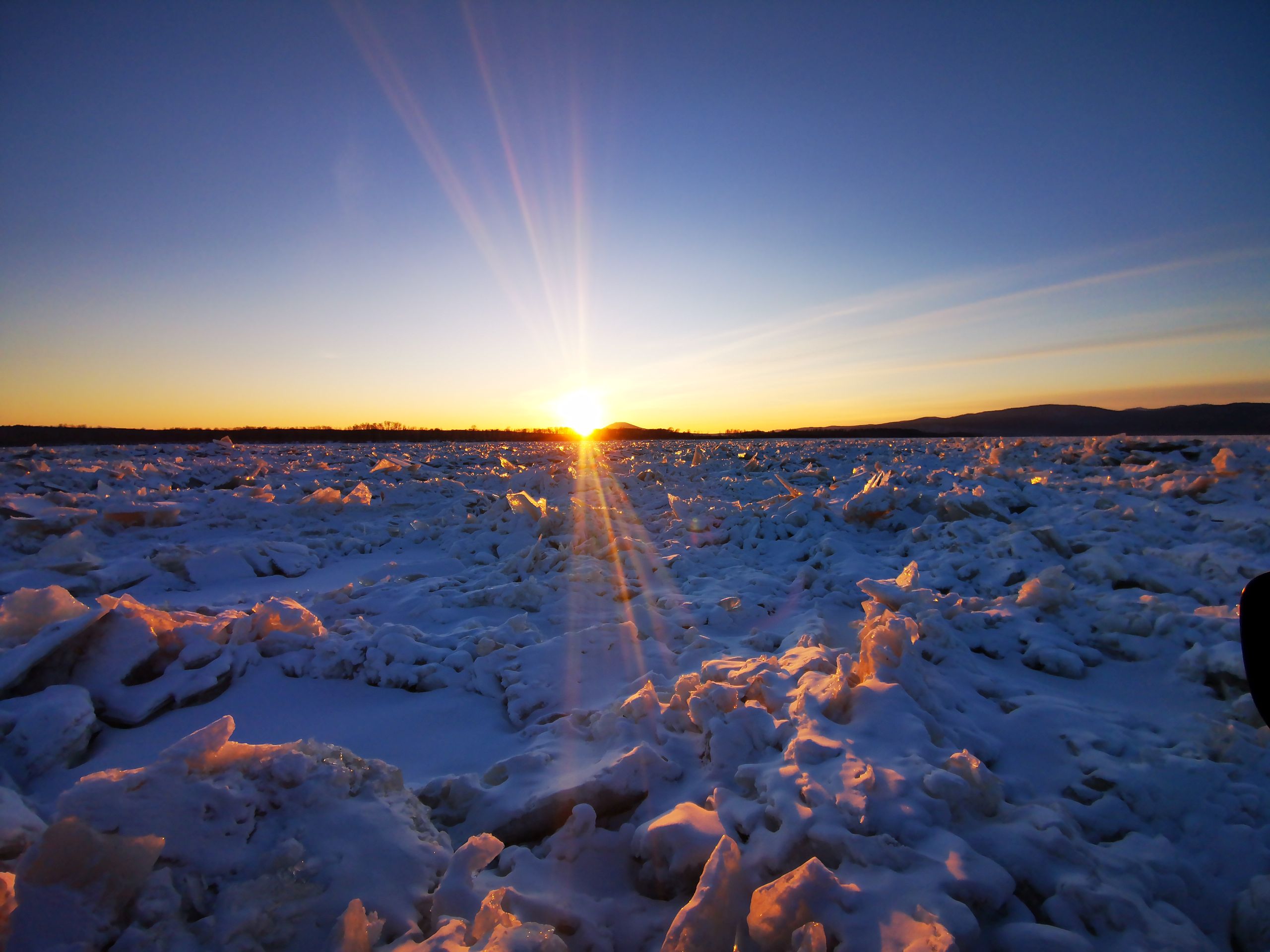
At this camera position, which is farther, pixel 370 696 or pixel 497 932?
pixel 370 696

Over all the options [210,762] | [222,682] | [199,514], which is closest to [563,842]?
[210,762]

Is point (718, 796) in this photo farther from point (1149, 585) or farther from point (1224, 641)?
point (1149, 585)

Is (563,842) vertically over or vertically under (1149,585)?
under

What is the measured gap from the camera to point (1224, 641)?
2.76 meters

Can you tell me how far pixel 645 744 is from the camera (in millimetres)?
2150

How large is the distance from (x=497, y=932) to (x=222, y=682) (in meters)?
2.29

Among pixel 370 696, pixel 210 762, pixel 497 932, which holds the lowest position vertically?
pixel 370 696

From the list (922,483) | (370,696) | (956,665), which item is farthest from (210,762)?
(922,483)

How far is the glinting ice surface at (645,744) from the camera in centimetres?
133

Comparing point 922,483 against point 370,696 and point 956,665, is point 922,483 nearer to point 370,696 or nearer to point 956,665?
point 956,665

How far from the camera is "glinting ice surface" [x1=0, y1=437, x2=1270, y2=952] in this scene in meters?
1.33

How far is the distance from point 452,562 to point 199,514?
4307 millimetres

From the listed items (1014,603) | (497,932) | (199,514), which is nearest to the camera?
(497,932)

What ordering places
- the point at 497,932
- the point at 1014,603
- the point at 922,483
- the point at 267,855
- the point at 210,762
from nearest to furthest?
the point at 497,932
the point at 267,855
the point at 210,762
the point at 1014,603
the point at 922,483
